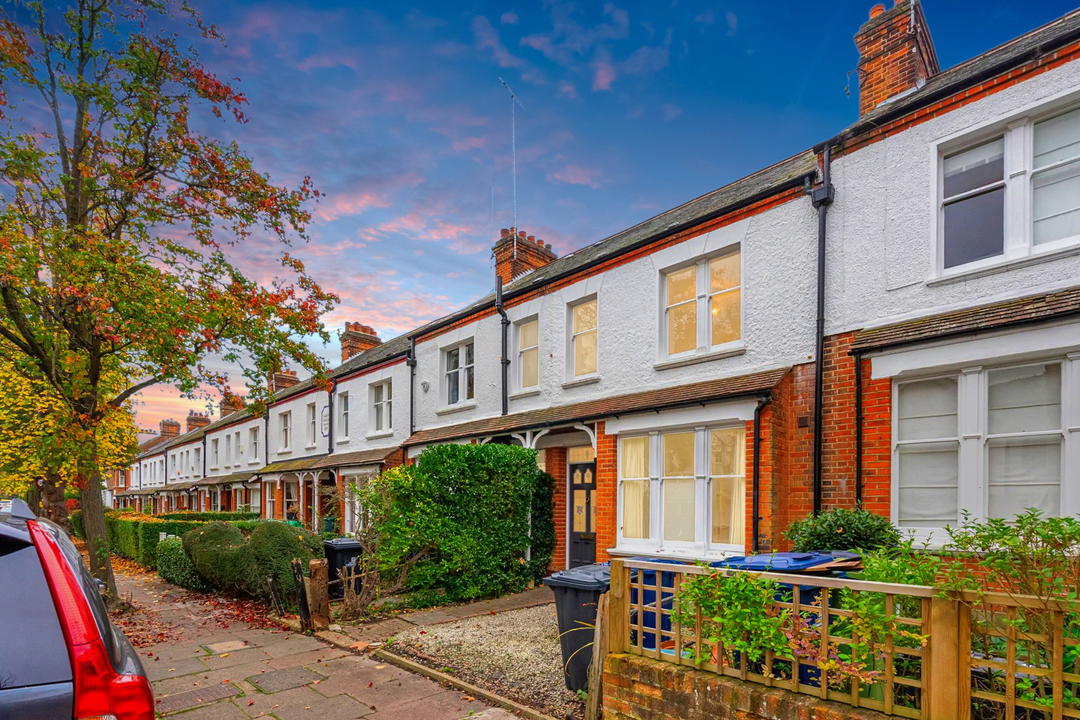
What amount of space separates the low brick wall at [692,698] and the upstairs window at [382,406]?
1466cm

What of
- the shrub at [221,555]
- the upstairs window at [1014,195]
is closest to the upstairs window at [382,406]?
the shrub at [221,555]

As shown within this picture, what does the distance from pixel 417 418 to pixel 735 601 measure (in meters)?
13.8

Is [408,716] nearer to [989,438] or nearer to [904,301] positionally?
[989,438]

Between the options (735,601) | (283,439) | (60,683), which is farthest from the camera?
(283,439)

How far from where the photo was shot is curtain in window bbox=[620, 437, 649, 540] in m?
10.2

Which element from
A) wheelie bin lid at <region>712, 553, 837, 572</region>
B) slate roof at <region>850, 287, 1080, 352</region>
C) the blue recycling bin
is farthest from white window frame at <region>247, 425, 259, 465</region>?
wheelie bin lid at <region>712, 553, 837, 572</region>

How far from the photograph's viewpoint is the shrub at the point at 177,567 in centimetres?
1238

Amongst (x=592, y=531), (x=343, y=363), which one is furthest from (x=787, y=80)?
(x=343, y=363)

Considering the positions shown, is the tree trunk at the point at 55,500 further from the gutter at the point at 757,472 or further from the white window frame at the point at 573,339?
the gutter at the point at 757,472

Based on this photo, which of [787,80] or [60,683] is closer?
[60,683]

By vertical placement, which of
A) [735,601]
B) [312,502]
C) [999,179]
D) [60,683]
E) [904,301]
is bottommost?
[312,502]

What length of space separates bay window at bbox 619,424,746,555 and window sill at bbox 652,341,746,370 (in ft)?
3.77

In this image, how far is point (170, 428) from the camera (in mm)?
50375

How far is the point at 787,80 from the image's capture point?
35.2ft
